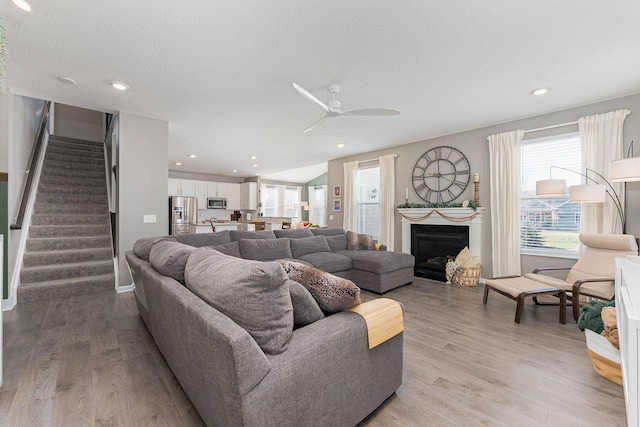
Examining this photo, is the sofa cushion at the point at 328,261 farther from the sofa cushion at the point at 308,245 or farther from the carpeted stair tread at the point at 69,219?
the carpeted stair tread at the point at 69,219

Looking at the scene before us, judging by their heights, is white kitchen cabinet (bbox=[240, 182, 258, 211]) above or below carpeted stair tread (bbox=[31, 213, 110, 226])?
above

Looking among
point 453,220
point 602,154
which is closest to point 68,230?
point 453,220

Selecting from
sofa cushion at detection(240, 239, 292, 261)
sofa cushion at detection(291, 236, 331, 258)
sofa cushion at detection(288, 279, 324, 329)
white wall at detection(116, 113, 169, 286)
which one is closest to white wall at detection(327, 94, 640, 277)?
sofa cushion at detection(291, 236, 331, 258)

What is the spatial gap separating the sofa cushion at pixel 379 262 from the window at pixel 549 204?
5.94 feet

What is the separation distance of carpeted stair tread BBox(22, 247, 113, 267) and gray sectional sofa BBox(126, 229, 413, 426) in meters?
3.28

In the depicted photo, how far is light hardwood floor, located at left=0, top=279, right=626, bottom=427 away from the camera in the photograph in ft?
5.25

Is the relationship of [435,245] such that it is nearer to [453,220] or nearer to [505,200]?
[453,220]

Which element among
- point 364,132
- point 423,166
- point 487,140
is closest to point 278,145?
point 364,132

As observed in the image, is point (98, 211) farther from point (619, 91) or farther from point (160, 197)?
point (619, 91)

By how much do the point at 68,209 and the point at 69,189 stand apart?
55cm

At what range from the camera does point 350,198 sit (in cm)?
677

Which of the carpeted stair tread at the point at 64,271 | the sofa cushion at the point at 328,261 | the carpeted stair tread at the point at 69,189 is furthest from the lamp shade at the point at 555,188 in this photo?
the carpeted stair tread at the point at 69,189

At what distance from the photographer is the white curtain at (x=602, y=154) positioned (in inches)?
135

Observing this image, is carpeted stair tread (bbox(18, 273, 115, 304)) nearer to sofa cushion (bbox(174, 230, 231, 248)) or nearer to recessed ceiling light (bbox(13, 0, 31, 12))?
sofa cushion (bbox(174, 230, 231, 248))
